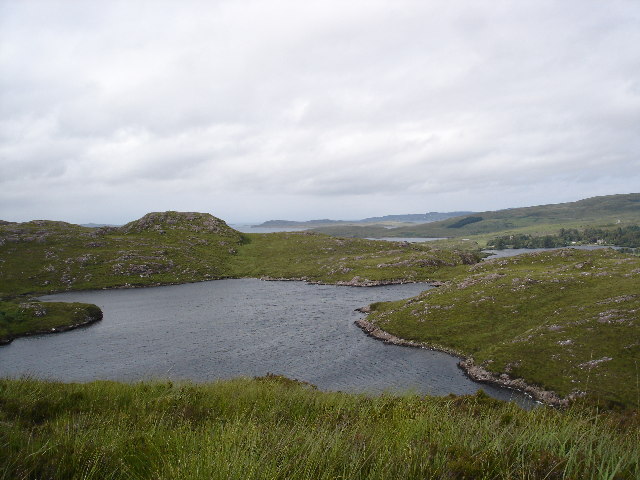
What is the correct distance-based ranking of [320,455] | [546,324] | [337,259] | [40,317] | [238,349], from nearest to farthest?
[320,455] → [546,324] → [238,349] → [40,317] → [337,259]

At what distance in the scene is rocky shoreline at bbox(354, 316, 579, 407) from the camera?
39.6m

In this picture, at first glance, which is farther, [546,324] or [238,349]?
[238,349]

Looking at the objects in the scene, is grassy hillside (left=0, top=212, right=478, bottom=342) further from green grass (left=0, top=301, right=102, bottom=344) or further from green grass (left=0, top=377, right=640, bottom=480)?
green grass (left=0, top=377, right=640, bottom=480)

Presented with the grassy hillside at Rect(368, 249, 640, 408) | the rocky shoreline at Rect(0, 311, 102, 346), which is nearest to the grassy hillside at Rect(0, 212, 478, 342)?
the rocky shoreline at Rect(0, 311, 102, 346)

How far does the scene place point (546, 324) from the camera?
56.4 meters

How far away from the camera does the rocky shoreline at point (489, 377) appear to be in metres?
39.6

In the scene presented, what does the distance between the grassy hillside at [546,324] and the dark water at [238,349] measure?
18.2 ft

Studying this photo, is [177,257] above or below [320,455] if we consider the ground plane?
below

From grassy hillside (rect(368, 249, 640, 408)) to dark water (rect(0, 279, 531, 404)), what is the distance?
5550 mm

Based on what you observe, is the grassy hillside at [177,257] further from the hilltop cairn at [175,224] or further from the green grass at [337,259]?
the hilltop cairn at [175,224]

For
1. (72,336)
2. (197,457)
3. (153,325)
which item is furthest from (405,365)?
(72,336)

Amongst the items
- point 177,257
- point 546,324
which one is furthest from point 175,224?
point 546,324

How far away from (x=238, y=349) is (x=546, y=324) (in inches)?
2047

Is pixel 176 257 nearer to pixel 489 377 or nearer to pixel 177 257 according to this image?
pixel 177 257
